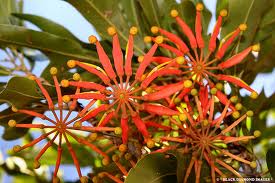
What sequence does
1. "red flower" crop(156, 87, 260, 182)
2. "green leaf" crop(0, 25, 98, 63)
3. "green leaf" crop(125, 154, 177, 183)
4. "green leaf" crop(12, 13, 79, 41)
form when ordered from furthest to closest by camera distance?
"green leaf" crop(12, 13, 79, 41)
"green leaf" crop(0, 25, 98, 63)
"red flower" crop(156, 87, 260, 182)
"green leaf" crop(125, 154, 177, 183)

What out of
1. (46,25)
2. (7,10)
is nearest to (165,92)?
(46,25)

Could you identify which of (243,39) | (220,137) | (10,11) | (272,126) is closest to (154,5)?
(243,39)

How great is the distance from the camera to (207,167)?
3.90 feet

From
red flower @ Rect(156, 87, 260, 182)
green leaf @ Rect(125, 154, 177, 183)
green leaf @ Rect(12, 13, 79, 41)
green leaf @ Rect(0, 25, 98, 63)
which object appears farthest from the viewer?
green leaf @ Rect(12, 13, 79, 41)

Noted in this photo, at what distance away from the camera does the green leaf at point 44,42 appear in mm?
1322

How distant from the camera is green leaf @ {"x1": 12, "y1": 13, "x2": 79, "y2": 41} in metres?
1.55

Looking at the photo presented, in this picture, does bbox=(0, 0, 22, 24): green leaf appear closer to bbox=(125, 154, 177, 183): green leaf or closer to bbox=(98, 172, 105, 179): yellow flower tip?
bbox=(98, 172, 105, 179): yellow flower tip

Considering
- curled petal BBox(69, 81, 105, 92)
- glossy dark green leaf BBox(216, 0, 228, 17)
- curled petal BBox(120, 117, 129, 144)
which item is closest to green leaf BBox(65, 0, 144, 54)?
glossy dark green leaf BBox(216, 0, 228, 17)

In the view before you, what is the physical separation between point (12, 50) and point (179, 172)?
83 centimetres

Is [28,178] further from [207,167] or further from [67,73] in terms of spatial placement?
[207,167]

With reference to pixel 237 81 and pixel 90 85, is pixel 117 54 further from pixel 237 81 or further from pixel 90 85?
pixel 237 81

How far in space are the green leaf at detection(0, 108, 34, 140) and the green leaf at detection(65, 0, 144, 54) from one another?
312 millimetres

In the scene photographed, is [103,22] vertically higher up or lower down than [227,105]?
higher up

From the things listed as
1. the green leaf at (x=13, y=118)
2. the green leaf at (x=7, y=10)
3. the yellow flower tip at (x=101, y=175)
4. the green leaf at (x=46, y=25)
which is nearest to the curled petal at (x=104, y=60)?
the yellow flower tip at (x=101, y=175)
